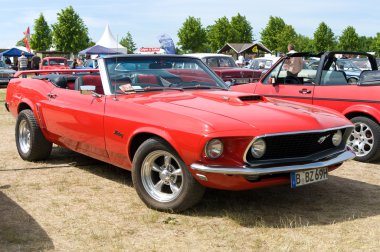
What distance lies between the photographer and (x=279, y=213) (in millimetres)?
4414

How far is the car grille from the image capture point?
4062 millimetres

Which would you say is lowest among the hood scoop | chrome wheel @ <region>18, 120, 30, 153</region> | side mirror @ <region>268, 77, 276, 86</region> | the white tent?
chrome wheel @ <region>18, 120, 30, 153</region>

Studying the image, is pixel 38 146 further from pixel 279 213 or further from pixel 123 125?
pixel 279 213

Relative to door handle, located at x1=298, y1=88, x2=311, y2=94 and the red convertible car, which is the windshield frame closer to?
the red convertible car

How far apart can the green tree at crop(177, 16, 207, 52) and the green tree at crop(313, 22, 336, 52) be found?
54.3 feet

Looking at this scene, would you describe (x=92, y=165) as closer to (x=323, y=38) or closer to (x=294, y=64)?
(x=294, y=64)

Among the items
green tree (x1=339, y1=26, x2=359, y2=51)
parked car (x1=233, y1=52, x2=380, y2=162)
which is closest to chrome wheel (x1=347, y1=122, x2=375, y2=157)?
parked car (x1=233, y1=52, x2=380, y2=162)

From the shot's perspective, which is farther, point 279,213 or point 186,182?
point 279,213

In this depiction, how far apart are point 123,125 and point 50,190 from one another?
1194mm

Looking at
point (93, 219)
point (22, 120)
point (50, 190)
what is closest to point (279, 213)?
point (93, 219)

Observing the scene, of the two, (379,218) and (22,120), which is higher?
(22,120)

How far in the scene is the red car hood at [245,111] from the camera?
405cm

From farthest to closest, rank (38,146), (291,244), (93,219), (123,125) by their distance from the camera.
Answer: (38,146) < (123,125) < (93,219) < (291,244)

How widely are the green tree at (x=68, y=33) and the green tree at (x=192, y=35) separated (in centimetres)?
1537
